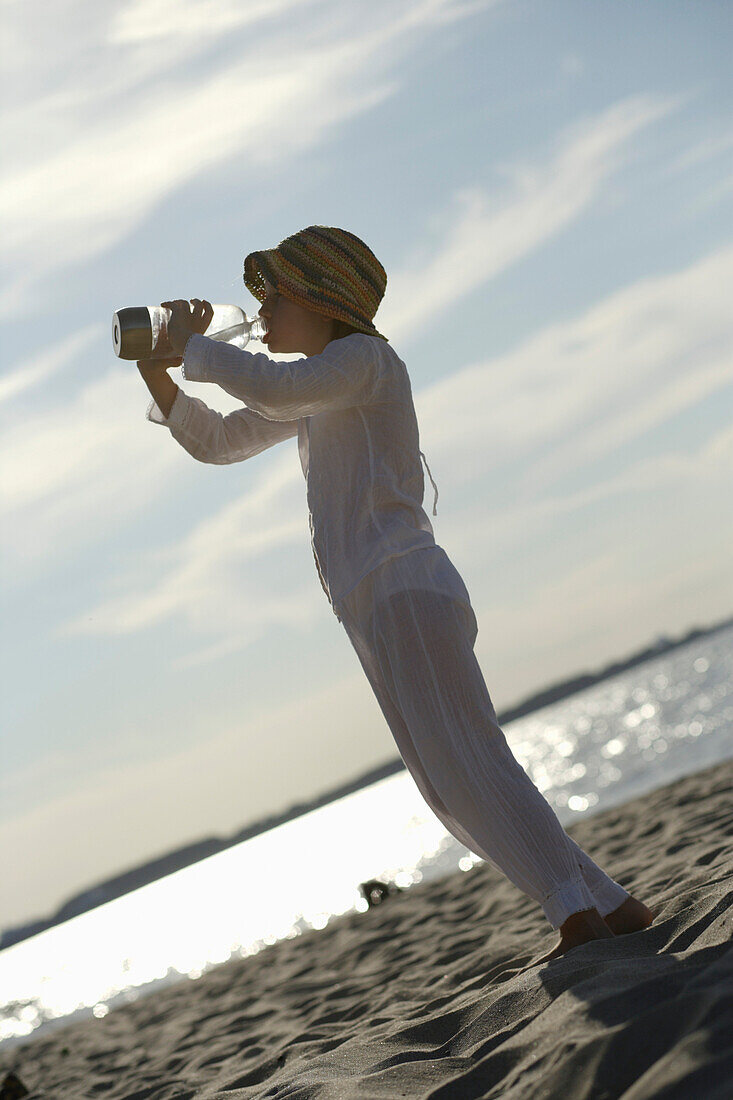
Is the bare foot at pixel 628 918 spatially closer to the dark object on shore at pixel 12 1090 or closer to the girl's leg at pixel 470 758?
the girl's leg at pixel 470 758

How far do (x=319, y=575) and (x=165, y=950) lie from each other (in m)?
16.6

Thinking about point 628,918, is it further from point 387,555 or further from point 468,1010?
point 387,555

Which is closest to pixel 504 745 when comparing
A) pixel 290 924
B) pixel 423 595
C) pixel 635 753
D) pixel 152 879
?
pixel 423 595

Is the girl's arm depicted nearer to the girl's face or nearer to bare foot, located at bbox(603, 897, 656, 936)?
the girl's face

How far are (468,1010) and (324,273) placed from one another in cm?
195

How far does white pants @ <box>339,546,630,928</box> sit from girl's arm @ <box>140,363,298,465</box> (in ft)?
2.48

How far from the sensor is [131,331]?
291 centimetres

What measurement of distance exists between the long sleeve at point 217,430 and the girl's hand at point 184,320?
0.28 meters

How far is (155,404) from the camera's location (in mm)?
3184

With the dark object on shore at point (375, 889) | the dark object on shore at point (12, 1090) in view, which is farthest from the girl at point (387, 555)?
the dark object on shore at point (375, 889)

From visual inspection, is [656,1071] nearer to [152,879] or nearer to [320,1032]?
[320,1032]

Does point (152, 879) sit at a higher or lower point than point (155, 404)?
lower

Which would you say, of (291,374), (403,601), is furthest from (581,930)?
(291,374)

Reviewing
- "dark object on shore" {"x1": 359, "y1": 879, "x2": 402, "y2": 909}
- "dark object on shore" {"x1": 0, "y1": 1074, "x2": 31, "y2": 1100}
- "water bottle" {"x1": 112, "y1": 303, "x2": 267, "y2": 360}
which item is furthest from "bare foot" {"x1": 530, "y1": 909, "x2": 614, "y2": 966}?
"dark object on shore" {"x1": 359, "y1": 879, "x2": 402, "y2": 909}
